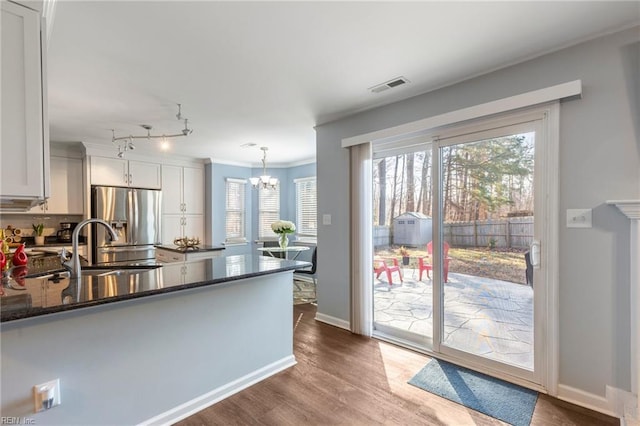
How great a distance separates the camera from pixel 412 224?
313 centimetres

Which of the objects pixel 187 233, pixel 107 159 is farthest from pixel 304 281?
pixel 107 159

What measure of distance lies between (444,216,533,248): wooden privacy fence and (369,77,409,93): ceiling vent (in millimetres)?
1345

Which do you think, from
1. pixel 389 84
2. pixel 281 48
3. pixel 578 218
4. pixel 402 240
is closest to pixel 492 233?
pixel 578 218

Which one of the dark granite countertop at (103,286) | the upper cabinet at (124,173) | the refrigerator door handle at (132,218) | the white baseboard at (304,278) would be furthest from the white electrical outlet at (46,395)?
the white baseboard at (304,278)

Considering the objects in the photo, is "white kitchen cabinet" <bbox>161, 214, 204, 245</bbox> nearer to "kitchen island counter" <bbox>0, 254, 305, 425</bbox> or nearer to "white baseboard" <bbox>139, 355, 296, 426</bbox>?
"kitchen island counter" <bbox>0, 254, 305, 425</bbox>

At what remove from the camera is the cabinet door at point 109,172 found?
15.6ft

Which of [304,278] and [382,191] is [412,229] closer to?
[382,191]

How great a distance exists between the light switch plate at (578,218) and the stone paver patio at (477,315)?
58 centimetres

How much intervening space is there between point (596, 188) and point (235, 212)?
5719 mm

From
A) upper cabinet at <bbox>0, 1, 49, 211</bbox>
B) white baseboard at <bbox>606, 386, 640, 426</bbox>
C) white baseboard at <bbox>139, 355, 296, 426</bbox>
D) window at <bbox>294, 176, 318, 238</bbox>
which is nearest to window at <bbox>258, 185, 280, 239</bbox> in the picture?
window at <bbox>294, 176, 318, 238</bbox>

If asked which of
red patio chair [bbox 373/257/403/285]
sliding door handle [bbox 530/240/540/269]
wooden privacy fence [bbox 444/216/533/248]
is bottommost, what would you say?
red patio chair [bbox 373/257/403/285]

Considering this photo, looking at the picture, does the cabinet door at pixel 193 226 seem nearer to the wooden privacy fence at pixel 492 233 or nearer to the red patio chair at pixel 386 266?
the red patio chair at pixel 386 266

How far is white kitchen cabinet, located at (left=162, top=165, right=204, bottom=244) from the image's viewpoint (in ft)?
18.3

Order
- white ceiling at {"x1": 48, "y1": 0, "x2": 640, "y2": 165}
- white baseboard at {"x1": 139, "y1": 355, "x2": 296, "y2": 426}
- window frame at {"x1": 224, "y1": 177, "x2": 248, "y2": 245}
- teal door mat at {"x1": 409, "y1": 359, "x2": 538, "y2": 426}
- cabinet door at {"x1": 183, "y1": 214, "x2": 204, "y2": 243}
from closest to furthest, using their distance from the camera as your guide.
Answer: white ceiling at {"x1": 48, "y1": 0, "x2": 640, "y2": 165}, white baseboard at {"x1": 139, "y1": 355, "x2": 296, "y2": 426}, teal door mat at {"x1": 409, "y1": 359, "x2": 538, "y2": 426}, cabinet door at {"x1": 183, "y1": 214, "x2": 204, "y2": 243}, window frame at {"x1": 224, "y1": 177, "x2": 248, "y2": 245}
